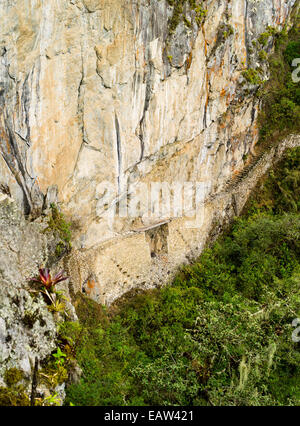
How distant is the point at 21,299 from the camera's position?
7.84 metres

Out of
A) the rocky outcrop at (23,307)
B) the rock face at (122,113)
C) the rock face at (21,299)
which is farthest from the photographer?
the rock face at (122,113)

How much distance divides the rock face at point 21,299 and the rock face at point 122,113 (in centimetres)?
58

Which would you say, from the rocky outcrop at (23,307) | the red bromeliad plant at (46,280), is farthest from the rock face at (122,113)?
the red bromeliad plant at (46,280)

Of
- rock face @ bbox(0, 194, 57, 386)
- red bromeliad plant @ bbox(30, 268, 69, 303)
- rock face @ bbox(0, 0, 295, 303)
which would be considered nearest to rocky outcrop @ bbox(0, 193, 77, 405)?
rock face @ bbox(0, 194, 57, 386)

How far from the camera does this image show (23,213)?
8922 mm

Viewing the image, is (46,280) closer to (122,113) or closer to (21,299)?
(21,299)

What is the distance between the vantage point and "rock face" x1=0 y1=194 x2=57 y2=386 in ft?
23.6

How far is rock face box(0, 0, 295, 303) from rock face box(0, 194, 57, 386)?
1.89 ft

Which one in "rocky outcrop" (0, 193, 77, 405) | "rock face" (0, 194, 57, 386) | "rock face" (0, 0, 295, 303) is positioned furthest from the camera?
"rock face" (0, 0, 295, 303)

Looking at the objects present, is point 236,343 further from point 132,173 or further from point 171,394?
point 132,173

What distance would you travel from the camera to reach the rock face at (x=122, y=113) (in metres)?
8.39

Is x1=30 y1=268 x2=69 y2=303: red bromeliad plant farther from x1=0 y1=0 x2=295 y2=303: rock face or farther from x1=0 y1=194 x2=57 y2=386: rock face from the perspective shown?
x1=0 y1=0 x2=295 y2=303: rock face

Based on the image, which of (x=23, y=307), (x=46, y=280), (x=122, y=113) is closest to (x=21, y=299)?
(x=23, y=307)

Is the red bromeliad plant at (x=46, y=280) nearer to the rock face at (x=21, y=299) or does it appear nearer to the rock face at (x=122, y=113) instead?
the rock face at (x=21, y=299)
